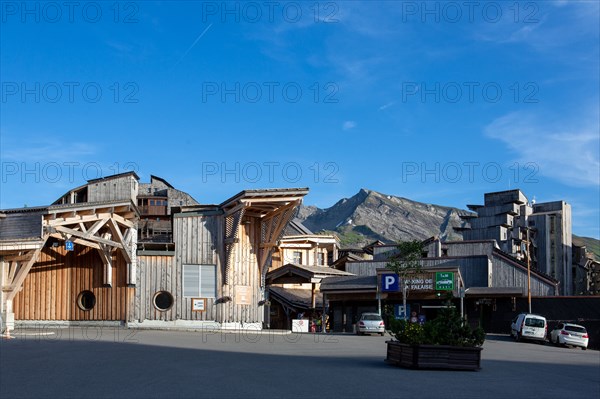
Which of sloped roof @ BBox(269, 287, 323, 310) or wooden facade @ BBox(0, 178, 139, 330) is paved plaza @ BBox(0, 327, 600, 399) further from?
sloped roof @ BBox(269, 287, 323, 310)

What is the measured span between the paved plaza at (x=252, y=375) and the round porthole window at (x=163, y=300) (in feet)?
48.7

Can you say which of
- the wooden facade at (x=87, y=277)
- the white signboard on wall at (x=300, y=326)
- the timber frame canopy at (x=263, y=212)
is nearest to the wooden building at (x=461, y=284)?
the white signboard on wall at (x=300, y=326)

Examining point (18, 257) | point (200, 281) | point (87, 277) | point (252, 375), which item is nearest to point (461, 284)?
point (200, 281)

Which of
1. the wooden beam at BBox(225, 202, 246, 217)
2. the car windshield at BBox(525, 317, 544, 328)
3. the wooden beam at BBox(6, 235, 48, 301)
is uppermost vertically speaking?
the wooden beam at BBox(225, 202, 246, 217)

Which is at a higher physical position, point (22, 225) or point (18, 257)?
point (22, 225)

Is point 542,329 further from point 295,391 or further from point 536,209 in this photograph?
point 536,209

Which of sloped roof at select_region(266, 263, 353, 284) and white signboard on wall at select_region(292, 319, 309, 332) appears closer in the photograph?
white signboard on wall at select_region(292, 319, 309, 332)

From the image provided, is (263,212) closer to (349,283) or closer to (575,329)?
(349,283)

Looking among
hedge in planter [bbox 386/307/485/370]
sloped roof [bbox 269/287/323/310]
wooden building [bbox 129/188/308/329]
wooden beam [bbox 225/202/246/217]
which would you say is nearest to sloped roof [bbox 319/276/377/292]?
sloped roof [bbox 269/287/323/310]

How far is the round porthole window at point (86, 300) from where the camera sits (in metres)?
39.0

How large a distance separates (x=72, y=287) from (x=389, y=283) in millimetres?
20908

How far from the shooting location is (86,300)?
39250mm

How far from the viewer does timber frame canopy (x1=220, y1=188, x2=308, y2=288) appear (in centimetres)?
3912

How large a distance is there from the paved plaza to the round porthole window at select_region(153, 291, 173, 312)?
48.7 ft
